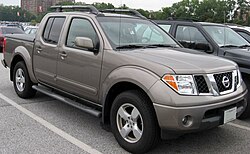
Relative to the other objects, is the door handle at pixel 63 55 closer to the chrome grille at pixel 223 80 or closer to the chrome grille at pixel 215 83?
the chrome grille at pixel 215 83

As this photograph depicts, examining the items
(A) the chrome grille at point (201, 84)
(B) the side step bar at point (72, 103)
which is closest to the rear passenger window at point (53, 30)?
(B) the side step bar at point (72, 103)

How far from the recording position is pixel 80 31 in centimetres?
465

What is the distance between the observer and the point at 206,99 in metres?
3.36

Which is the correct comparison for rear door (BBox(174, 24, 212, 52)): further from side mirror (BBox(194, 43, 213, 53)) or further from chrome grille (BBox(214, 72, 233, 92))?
chrome grille (BBox(214, 72, 233, 92))

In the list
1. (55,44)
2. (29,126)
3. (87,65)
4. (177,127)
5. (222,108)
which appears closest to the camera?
(177,127)

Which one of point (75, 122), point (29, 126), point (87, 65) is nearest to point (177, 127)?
point (87, 65)

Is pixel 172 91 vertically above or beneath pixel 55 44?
beneath

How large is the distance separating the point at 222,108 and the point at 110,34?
1.82 m

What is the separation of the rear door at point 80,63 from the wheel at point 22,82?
1.31 m

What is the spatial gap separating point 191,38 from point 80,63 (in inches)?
118

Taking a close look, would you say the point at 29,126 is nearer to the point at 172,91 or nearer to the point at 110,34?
the point at 110,34

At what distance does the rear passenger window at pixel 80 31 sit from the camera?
174 inches

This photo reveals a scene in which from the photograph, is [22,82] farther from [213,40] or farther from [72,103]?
[213,40]

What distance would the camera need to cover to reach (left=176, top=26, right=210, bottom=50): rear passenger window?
603 centimetres
